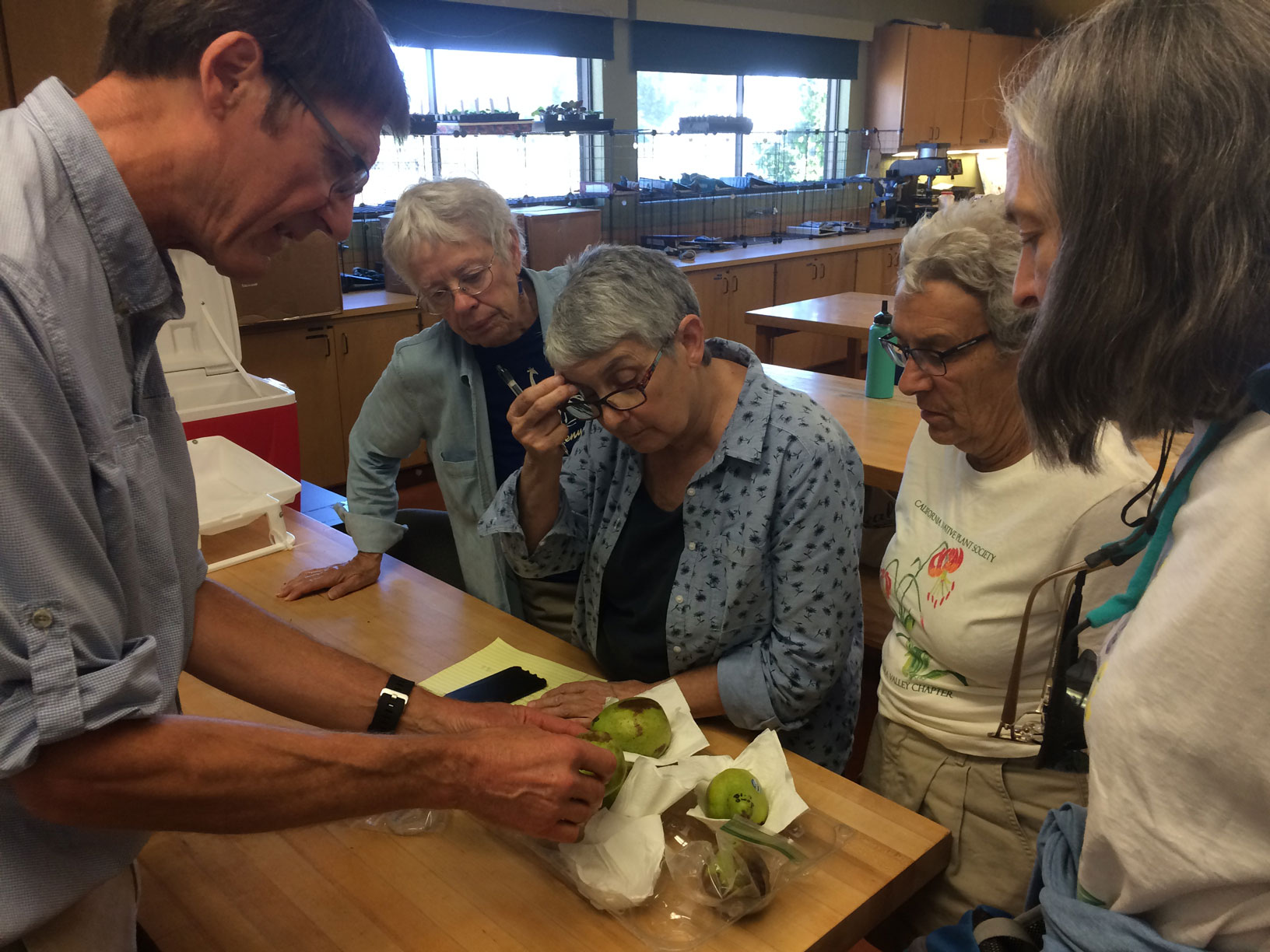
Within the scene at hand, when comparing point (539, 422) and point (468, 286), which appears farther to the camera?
point (468, 286)

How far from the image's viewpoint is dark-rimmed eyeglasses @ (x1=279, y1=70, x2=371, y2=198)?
845mm

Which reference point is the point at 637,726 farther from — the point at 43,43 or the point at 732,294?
the point at 732,294

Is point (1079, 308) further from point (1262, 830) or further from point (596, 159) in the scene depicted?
point (596, 159)

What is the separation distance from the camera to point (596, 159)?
6.38 metres

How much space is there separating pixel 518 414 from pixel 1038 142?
103cm

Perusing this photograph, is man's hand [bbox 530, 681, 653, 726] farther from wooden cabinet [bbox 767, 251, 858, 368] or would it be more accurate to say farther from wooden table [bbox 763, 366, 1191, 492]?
wooden cabinet [bbox 767, 251, 858, 368]

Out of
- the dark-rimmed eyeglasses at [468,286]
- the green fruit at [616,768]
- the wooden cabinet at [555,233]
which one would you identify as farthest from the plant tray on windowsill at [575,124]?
the green fruit at [616,768]

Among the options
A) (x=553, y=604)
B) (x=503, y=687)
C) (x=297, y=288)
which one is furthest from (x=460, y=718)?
(x=297, y=288)

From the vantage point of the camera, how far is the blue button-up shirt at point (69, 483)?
2.25 ft

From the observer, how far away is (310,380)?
4.39 metres

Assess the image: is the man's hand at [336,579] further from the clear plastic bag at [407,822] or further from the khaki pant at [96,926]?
the khaki pant at [96,926]

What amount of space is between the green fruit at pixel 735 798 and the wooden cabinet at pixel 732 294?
4858 millimetres

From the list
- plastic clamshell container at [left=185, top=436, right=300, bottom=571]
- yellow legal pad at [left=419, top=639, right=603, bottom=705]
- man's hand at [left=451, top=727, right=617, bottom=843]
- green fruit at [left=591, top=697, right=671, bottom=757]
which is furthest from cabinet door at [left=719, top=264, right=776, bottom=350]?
man's hand at [left=451, top=727, right=617, bottom=843]

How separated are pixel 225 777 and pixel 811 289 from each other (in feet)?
20.9
